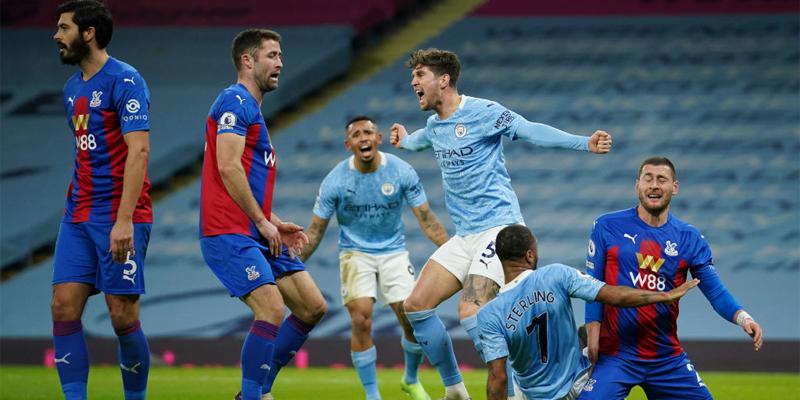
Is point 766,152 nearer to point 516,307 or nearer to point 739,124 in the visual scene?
point 739,124

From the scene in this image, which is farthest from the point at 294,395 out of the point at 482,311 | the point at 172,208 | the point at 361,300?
the point at 172,208

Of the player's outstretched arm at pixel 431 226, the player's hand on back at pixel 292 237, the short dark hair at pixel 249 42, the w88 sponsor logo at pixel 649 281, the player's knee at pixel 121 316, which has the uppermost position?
the short dark hair at pixel 249 42

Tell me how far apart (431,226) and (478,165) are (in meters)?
1.76

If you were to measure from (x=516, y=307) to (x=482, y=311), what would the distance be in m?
0.20

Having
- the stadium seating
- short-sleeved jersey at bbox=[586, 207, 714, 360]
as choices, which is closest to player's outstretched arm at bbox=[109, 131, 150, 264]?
short-sleeved jersey at bbox=[586, 207, 714, 360]

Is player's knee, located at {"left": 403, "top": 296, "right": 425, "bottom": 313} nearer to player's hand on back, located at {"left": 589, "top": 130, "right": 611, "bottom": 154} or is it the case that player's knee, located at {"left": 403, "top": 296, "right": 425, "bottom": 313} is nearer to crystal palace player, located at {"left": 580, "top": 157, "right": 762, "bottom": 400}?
crystal palace player, located at {"left": 580, "top": 157, "right": 762, "bottom": 400}

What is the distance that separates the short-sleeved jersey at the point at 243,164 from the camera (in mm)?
6566

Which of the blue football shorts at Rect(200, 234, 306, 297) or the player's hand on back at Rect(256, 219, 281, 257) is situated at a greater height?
the player's hand on back at Rect(256, 219, 281, 257)

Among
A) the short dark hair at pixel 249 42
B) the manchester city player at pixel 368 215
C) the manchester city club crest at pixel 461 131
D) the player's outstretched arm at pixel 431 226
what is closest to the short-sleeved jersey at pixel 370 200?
the manchester city player at pixel 368 215

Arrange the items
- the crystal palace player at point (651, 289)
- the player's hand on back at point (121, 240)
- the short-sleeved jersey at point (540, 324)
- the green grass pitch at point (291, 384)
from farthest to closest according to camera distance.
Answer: the green grass pitch at point (291, 384) < the crystal palace player at point (651, 289) < the player's hand on back at point (121, 240) < the short-sleeved jersey at point (540, 324)

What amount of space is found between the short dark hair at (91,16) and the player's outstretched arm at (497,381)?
2946mm

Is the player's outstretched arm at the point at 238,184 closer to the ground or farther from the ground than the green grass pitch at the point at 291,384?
farther from the ground

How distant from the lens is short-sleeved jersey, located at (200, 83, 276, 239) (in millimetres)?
6566

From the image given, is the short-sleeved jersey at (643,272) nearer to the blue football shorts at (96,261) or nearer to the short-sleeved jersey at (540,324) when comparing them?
the short-sleeved jersey at (540,324)
